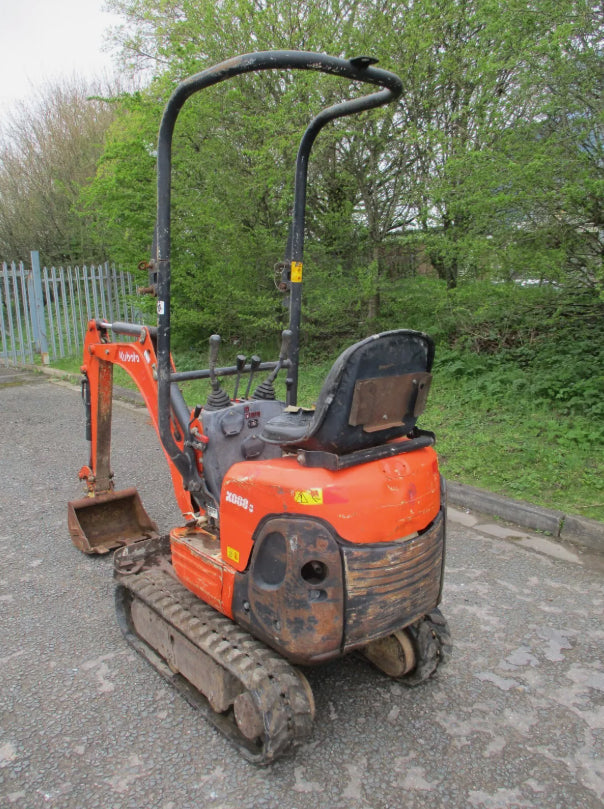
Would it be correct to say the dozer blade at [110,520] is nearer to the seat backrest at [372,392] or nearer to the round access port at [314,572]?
the round access port at [314,572]

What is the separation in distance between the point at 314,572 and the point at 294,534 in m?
0.19

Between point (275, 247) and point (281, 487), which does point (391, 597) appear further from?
point (275, 247)

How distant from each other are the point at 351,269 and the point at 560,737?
6.99 m

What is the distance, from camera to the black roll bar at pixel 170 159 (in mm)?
2355

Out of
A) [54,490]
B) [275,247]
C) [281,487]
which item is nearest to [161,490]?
[54,490]

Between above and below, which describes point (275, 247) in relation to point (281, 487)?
above

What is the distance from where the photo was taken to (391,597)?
2.41 meters

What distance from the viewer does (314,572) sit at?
7.77ft

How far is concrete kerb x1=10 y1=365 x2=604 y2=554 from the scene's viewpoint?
440cm

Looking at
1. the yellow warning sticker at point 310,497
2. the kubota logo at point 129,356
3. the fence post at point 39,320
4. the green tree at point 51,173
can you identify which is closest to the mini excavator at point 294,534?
the yellow warning sticker at point 310,497

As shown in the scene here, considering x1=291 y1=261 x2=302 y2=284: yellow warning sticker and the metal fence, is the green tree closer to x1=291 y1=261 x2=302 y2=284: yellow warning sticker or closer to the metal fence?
the metal fence

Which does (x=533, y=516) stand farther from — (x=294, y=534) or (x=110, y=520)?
(x=110, y=520)

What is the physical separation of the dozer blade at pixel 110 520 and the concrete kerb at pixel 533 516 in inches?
100

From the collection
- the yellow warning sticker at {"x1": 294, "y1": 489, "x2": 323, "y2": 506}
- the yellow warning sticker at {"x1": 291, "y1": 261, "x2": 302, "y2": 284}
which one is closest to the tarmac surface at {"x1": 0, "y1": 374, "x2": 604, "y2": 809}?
the yellow warning sticker at {"x1": 294, "y1": 489, "x2": 323, "y2": 506}
